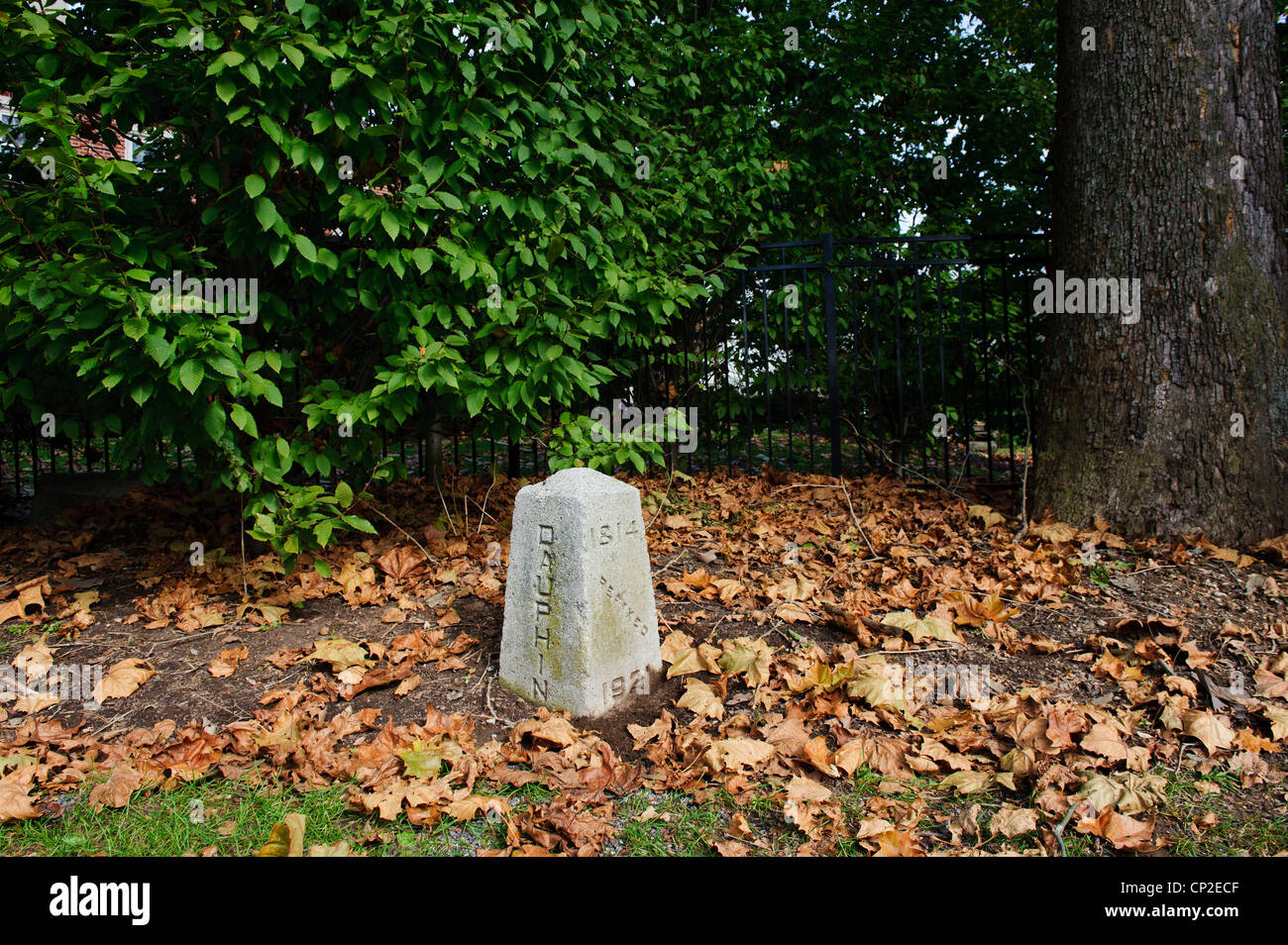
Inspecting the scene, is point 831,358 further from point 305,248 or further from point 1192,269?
point 305,248

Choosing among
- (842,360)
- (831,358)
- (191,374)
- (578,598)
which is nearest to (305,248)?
(191,374)

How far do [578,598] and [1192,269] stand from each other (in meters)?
3.54

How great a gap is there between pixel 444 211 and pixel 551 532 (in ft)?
6.04

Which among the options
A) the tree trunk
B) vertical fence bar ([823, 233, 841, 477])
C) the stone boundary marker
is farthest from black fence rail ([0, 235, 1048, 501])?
the stone boundary marker

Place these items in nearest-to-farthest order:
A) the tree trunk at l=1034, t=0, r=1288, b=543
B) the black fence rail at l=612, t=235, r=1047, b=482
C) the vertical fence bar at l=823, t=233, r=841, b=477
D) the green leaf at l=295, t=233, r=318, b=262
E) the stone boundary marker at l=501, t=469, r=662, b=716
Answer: the stone boundary marker at l=501, t=469, r=662, b=716, the green leaf at l=295, t=233, r=318, b=262, the tree trunk at l=1034, t=0, r=1288, b=543, the vertical fence bar at l=823, t=233, r=841, b=477, the black fence rail at l=612, t=235, r=1047, b=482

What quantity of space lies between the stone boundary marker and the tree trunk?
275 cm

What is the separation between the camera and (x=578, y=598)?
9.44 feet

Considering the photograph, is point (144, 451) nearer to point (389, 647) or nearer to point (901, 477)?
point (389, 647)

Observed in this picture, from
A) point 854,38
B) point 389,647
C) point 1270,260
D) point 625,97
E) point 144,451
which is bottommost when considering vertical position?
point 389,647

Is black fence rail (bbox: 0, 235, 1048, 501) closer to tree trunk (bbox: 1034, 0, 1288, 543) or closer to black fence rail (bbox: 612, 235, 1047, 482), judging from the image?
black fence rail (bbox: 612, 235, 1047, 482)

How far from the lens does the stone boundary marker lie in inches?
114

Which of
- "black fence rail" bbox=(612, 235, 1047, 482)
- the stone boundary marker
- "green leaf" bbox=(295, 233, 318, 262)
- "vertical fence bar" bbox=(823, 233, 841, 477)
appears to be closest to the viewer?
the stone boundary marker

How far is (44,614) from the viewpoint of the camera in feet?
12.5

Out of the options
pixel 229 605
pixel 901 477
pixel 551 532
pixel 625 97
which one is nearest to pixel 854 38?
pixel 625 97
